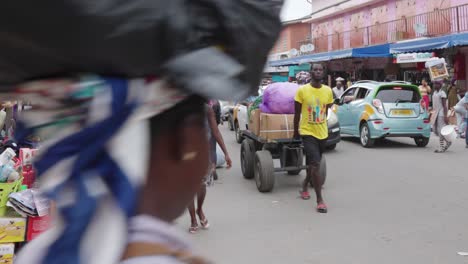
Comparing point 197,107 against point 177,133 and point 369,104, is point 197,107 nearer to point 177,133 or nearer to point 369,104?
point 177,133

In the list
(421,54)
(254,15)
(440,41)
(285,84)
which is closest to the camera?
(254,15)

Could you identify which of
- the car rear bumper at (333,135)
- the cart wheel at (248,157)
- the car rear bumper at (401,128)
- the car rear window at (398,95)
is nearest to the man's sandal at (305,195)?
the cart wheel at (248,157)

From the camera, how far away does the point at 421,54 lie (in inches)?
705

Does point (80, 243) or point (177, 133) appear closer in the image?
point (80, 243)

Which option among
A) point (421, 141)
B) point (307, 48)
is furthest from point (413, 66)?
point (307, 48)

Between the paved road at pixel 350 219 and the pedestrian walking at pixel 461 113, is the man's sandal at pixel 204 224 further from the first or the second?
the pedestrian walking at pixel 461 113

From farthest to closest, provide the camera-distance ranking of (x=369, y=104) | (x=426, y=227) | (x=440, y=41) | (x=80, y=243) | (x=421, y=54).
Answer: (x=421, y=54) → (x=440, y=41) → (x=369, y=104) → (x=426, y=227) → (x=80, y=243)

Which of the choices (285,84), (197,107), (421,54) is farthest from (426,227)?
(421,54)

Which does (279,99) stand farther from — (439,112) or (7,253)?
(439,112)

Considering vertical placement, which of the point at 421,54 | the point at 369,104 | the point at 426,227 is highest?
the point at 421,54

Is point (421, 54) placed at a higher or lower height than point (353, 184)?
higher

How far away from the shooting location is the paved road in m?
4.89

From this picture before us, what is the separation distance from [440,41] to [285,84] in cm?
1058

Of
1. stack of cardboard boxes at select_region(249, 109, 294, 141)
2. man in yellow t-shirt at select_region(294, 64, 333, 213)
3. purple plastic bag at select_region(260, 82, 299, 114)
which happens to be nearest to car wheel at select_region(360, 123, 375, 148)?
purple plastic bag at select_region(260, 82, 299, 114)
